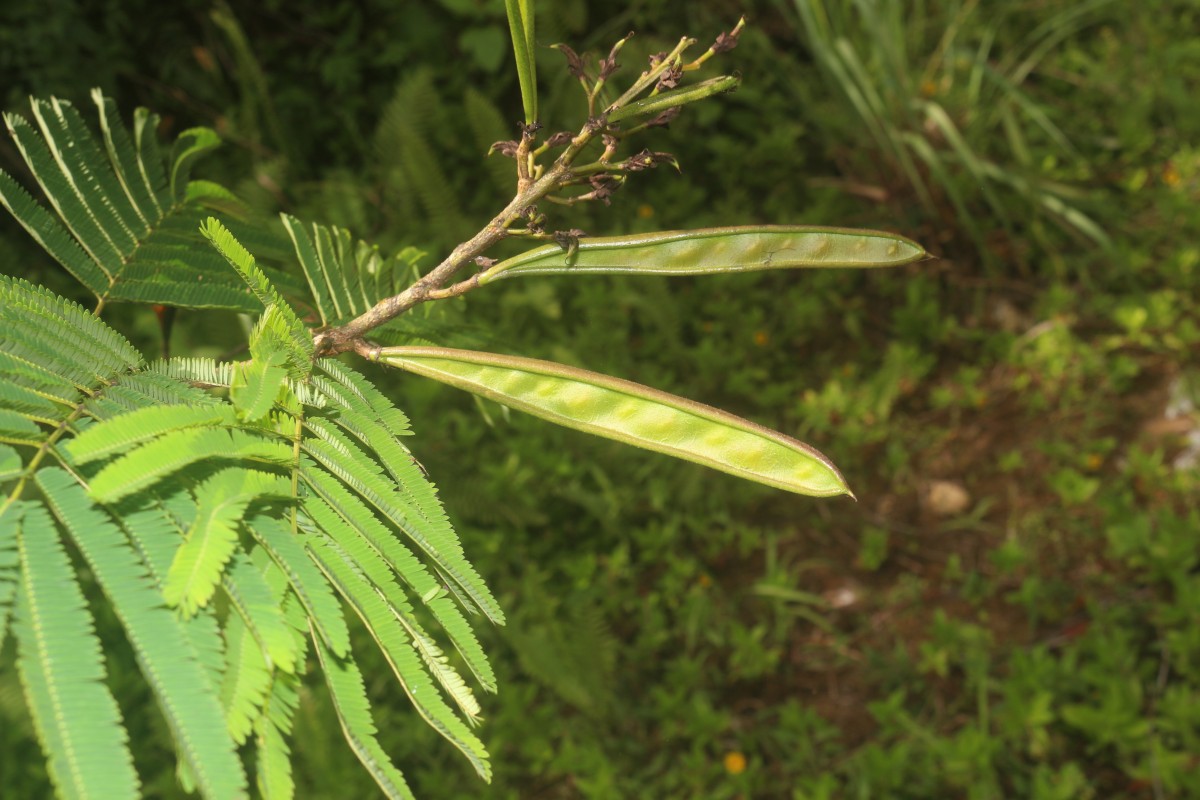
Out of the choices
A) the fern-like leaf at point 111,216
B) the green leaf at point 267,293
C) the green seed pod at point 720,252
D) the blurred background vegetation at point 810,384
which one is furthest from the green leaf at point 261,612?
the blurred background vegetation at point 810,384

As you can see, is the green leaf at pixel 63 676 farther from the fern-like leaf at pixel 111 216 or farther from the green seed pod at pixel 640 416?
the fern-like leaf at pixel 111 216

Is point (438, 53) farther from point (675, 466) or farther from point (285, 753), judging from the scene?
point (285, 753)

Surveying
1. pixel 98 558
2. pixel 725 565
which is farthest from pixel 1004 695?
pixel 98 558

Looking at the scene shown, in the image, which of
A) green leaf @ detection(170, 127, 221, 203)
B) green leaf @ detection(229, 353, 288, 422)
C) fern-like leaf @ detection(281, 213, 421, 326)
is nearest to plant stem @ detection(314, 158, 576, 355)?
green leaf @ detection(229, 353, 288, 422)

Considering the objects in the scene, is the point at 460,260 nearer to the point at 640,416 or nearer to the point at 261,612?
the point at 640,416

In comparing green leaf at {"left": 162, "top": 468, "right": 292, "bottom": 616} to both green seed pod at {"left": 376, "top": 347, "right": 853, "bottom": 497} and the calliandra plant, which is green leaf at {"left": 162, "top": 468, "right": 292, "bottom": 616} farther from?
green seed pod at {"left": 376, "top": 347, "right": 853, "bottom": 497}
